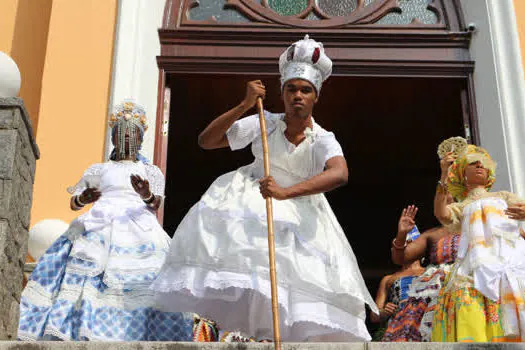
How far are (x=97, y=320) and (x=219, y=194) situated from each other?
4.00 ft

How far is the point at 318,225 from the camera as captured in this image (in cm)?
552

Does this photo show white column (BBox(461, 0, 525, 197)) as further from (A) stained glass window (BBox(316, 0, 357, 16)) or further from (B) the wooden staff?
(B) the wooden staff

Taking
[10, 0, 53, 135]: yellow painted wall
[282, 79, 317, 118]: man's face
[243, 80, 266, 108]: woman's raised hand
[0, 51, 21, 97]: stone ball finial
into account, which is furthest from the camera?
[10, 0, 53, 135]: yellow painted wall

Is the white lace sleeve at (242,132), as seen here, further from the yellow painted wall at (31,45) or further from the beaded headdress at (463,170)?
the yellow painted wall at (31,45)

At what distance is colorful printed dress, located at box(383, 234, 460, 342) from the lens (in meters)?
6.64

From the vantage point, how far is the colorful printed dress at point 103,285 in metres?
6.06

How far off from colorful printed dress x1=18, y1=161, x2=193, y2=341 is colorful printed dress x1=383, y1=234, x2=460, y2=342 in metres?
1.51

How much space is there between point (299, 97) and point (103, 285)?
1796 mm

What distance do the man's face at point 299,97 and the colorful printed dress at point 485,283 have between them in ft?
4.22

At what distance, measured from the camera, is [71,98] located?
27.8 feet

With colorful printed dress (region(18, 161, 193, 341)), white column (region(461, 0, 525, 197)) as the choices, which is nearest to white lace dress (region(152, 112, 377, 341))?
colorful printed dress (region(18, 161, 193, 341))

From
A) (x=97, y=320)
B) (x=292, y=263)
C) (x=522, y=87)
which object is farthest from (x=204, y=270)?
(x=522, y=87)

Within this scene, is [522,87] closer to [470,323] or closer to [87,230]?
[470,323]

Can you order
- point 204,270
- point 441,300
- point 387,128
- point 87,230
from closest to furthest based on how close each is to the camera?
point 204,270 → point 441,300 → point 87,230 → point 387,128
